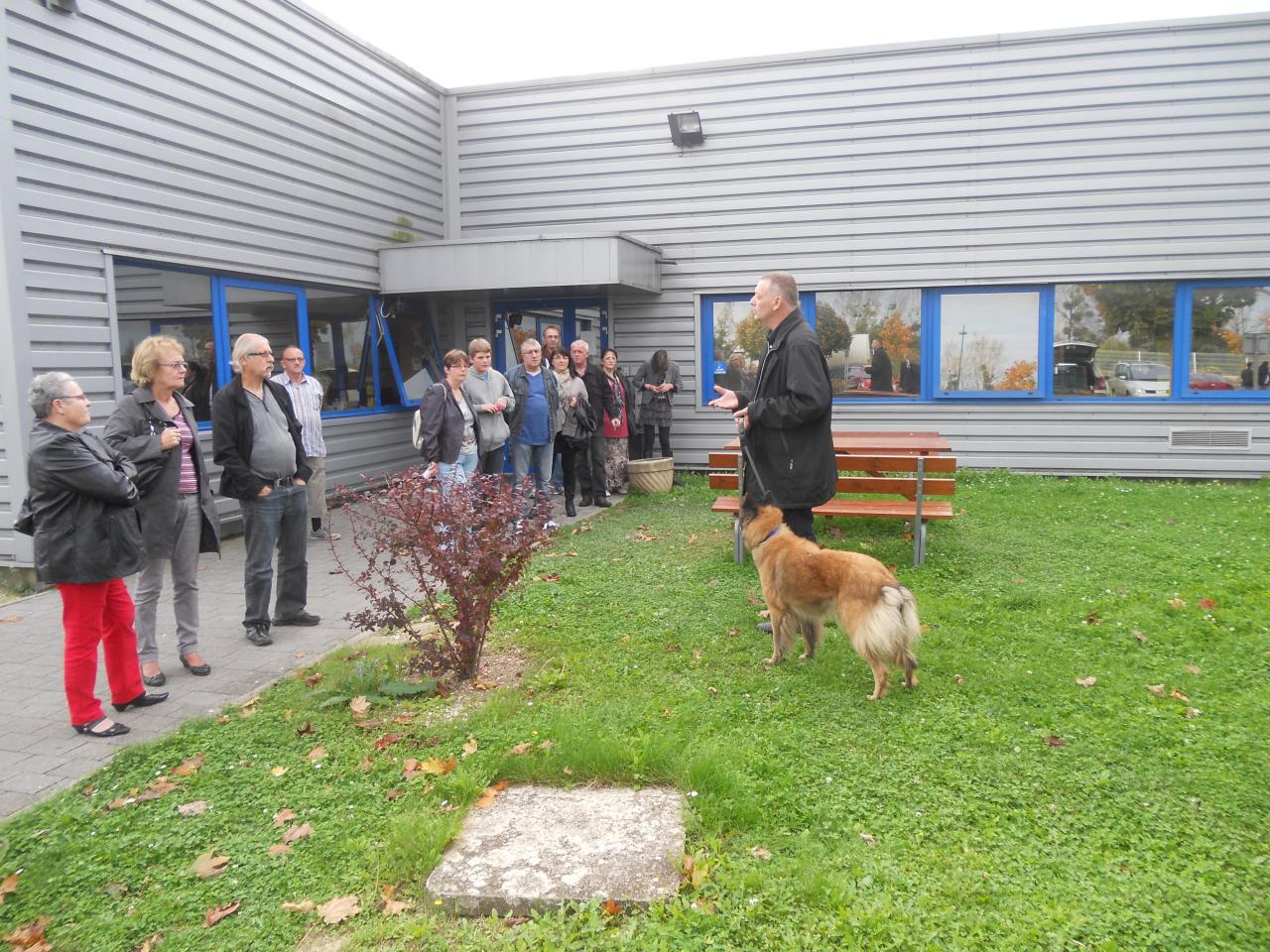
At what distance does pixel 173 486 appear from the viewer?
17.9 ft

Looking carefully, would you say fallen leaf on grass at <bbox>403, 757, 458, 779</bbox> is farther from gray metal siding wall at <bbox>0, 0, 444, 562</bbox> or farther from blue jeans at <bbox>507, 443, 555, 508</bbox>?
blue jeans at <bbox>507, 443, 555, 508</bbox>

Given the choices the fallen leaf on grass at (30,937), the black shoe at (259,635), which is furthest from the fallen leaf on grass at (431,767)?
the black shoe at (259,635)

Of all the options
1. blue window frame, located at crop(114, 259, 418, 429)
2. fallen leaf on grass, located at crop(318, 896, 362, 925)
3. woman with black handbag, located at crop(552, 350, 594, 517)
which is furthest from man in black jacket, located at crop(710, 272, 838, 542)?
blue window frame, located at crop(114, 259, 418, 429)

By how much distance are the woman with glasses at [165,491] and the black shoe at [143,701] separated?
29cm

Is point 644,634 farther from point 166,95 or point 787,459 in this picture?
point 166,95

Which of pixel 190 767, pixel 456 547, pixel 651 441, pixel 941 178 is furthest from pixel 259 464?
pixel 941 178

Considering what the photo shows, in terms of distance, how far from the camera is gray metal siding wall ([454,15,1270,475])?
11867mm

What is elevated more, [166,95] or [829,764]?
[166,95]

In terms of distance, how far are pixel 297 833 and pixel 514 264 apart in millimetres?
8995

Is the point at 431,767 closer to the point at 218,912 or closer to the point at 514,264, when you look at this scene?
the point at 218,912

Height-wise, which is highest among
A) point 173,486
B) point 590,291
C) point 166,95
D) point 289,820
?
point 166,95

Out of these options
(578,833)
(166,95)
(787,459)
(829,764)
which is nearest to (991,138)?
(787,459)

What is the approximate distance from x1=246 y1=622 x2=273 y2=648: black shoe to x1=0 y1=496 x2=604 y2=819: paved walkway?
55mm

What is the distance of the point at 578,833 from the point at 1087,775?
224 cm
